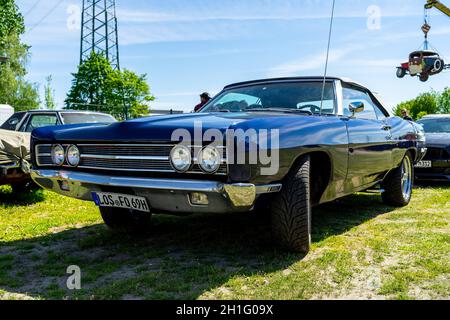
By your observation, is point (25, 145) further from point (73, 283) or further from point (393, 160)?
point (393, 160)

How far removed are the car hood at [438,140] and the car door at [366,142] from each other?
3346mm

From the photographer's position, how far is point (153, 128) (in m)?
3.05

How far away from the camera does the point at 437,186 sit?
7.89 metres

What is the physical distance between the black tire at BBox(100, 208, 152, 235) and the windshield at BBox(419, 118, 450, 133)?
711 cm

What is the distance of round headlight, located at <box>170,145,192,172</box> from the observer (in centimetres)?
289

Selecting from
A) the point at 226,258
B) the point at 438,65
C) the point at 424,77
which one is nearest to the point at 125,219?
the point at 226,258

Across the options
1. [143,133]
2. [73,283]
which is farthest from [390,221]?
[73,283]

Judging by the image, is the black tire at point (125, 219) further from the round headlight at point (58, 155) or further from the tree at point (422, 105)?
the tree at point (422, 105)

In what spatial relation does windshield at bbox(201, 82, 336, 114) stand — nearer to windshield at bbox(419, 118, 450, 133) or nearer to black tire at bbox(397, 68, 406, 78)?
windshield at bbox(419, 118, 450, 133)

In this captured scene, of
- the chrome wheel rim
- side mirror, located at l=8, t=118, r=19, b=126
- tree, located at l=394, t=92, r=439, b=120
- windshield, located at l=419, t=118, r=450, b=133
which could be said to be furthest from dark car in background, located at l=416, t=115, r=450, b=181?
tree, located at l=394, t=92, r=439, b=120

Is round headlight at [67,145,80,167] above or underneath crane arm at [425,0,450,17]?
underneath

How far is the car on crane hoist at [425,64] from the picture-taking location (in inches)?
1065

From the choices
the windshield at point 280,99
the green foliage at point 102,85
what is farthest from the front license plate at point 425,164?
the green foliage at point 102,85
